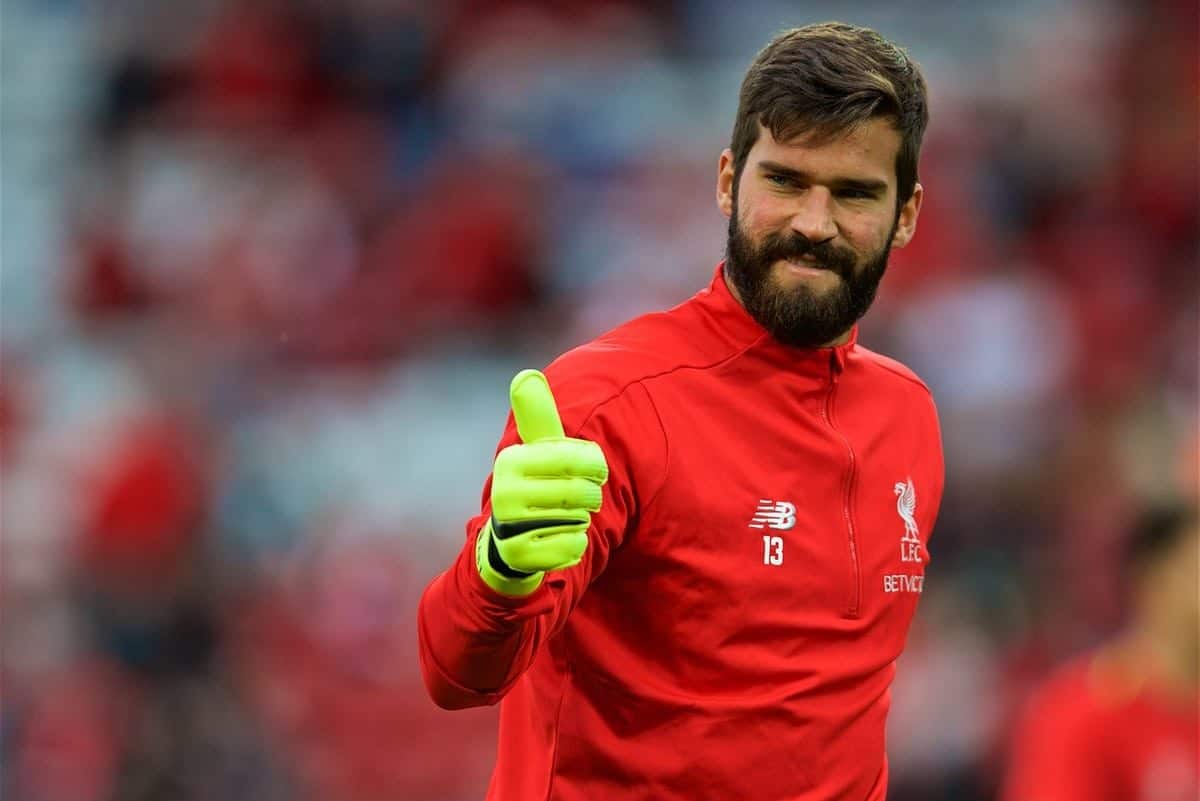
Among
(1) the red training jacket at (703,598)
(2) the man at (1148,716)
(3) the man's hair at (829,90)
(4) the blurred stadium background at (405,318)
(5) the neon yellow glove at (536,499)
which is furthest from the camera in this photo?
(4) the blurred stadium background at (405,318)

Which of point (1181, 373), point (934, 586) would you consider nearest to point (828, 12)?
point (1181, 373)

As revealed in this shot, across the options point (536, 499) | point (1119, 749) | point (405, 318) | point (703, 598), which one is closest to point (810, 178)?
point (703, 598)

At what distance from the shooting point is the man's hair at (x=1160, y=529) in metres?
3.87

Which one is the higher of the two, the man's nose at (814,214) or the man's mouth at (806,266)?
the man's nose at (814,214)

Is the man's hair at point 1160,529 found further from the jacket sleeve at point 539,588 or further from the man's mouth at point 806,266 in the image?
the jacket sleeve at point 539,588

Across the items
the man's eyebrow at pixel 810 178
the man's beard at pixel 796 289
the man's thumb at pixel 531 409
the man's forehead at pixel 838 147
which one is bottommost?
the man's thumb at pixel 531 409

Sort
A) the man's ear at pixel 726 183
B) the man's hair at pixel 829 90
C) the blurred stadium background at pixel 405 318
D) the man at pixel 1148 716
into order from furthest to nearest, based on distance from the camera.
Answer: the blurred stadium background at pixel 405 318 → the man at pixel 1148 716 → the man's ear at pixel 726 183 → the man's hair at pixel 829 90

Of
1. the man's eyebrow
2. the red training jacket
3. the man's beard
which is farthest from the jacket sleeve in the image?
the man's eyebrow

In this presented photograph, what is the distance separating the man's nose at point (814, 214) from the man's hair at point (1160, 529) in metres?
1.68

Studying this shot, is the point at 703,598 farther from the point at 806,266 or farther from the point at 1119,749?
the point at 1119,749

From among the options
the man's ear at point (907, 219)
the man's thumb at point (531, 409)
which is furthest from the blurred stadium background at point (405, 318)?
the man's thumb at point (531, 409)

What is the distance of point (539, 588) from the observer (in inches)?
86.4

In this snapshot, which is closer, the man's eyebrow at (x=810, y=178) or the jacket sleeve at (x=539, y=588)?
the jacket sleeve at (x=539, y=588)

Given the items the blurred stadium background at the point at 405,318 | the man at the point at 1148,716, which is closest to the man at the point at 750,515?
the man at the point at 1148,716
